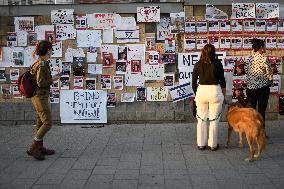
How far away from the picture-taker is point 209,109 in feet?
24.8

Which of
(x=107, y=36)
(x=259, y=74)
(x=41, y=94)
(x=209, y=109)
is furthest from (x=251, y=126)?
(x=107, y=36)

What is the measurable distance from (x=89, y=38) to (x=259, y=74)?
12.0 feet

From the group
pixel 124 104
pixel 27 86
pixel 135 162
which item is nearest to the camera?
pixel 135 162

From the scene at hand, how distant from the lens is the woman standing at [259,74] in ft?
26.9

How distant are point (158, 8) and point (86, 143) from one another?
330cm

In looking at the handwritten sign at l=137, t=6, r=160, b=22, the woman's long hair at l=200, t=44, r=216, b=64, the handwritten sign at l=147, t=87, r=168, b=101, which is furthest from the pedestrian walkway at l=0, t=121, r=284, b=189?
the handwritten sign at l=137, t=6, r=160, b=22

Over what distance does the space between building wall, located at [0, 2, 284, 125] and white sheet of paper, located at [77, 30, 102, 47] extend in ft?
0.68

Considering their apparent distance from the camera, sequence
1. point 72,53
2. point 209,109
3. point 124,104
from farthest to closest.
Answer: point 124,104 → point 72,53 → point 209,109

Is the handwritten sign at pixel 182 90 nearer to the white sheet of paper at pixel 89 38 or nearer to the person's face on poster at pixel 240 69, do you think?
the person's face on poster at pixel 240 69

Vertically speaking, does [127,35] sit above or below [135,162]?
above

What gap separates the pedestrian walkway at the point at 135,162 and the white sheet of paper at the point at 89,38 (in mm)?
1852

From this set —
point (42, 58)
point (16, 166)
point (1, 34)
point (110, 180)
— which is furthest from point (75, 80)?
point (110, 180)

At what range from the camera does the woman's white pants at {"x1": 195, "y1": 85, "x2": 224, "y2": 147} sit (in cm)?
744

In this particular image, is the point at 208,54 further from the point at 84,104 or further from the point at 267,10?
the point at 84,104
